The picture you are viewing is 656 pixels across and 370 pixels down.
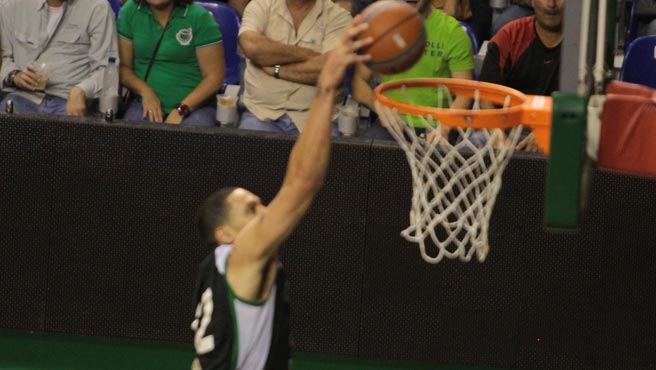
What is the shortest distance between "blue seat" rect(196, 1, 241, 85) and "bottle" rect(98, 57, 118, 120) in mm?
1134

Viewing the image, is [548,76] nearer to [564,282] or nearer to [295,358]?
[564,282]

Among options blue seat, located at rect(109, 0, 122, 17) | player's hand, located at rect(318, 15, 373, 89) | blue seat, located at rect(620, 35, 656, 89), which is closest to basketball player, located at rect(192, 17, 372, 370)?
player's hand, located at rect(318, 15, 373, 89)

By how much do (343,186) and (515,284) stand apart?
1.15m

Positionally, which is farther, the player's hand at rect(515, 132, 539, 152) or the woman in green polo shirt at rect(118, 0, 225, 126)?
the woman in green polo shirt at rect(118, 0, 225, 126)

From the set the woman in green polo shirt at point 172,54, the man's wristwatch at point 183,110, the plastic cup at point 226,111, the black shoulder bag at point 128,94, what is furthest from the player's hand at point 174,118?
the black shoulder bag at point 128,94

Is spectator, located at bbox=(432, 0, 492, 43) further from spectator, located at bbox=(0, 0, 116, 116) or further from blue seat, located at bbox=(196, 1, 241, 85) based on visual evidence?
Result: spectator, located at bbox=(0, 0, 116, 116)

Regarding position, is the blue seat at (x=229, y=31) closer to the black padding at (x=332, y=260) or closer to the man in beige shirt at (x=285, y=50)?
the man in beige shirt at (x=285, y=50)

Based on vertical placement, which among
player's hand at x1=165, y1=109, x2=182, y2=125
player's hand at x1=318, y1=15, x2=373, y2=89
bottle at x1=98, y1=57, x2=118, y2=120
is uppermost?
player's hand at x1=318, y1=15, x2=373, y2=89

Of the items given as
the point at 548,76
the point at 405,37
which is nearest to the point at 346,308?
the point at 548,76

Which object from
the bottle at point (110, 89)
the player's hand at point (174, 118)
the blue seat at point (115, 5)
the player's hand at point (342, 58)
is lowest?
the player's hand at point (174, 118)

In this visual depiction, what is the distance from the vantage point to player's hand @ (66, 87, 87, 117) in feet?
28.0

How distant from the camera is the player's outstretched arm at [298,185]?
4.94m

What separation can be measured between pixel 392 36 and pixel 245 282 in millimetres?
1198

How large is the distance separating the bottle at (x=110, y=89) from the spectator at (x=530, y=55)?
2338 millimetres
